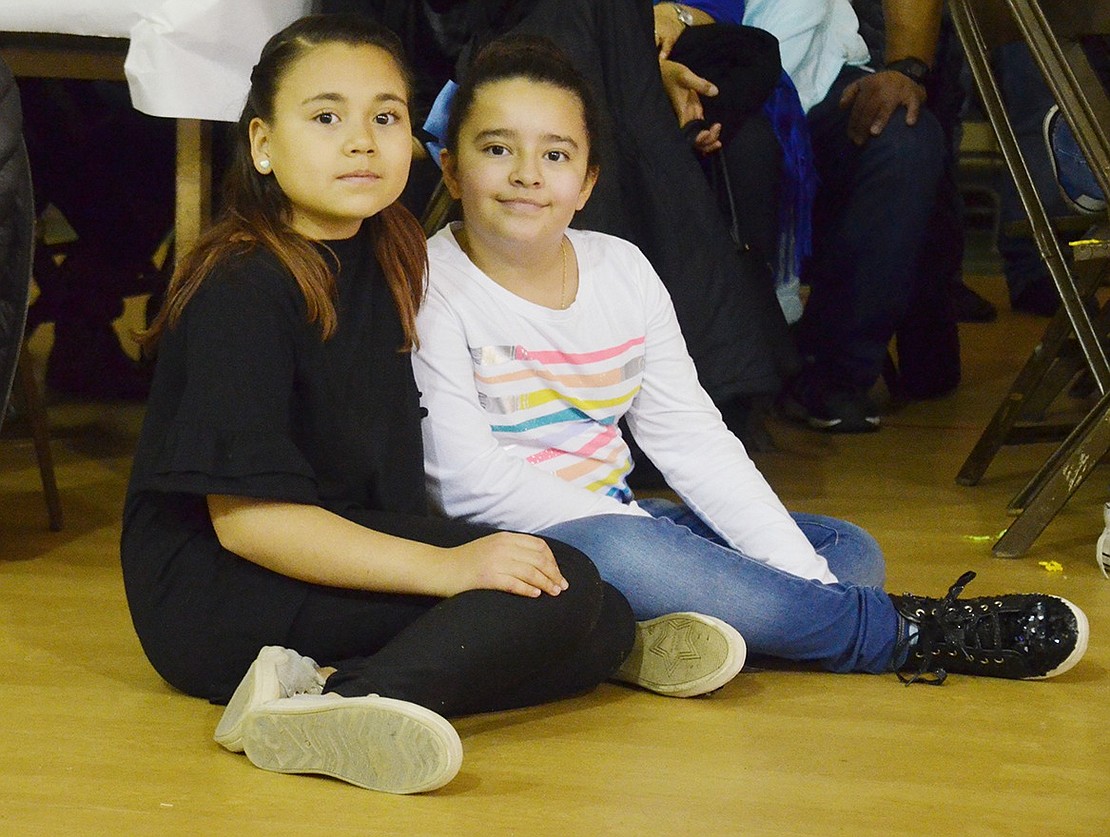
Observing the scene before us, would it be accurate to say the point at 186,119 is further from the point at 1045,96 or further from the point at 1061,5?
the point at 1045,96

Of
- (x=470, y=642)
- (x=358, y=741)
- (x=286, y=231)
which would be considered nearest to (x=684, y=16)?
(x=286, y=231)

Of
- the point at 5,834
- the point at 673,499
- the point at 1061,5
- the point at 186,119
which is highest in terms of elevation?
the point at 1061,5

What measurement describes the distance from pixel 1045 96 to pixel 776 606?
246cm

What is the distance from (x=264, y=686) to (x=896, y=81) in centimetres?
171

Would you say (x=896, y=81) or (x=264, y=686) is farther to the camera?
(x=896, y=81)

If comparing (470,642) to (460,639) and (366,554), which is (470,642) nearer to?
(460,639)

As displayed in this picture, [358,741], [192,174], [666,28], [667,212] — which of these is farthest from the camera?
[666,28]

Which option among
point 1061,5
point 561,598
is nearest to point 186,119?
point 561,598

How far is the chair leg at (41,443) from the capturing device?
6.55ft

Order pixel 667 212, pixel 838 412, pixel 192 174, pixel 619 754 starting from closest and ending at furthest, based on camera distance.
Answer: pixel 619 754
pixel 192 174
pixel 667 212
pixel 838 412

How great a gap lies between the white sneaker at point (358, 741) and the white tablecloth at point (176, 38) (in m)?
0.75

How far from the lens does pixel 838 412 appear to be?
2742mm

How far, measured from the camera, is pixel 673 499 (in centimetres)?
221

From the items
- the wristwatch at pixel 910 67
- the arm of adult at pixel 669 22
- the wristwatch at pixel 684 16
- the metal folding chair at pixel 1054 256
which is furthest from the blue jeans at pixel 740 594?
the wristwatch at pixel 910 67
